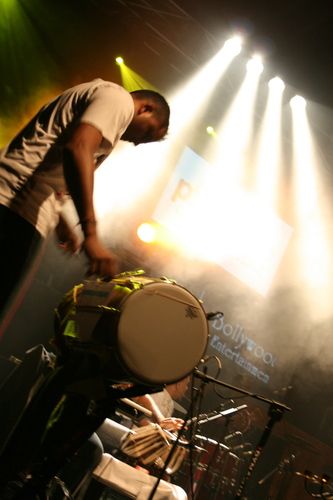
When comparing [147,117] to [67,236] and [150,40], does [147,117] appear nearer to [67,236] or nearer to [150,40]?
[67,236]

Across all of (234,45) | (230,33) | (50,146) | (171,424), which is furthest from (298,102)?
(50,146)

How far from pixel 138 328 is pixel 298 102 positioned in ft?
25.6

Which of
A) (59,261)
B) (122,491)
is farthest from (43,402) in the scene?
(59,261)

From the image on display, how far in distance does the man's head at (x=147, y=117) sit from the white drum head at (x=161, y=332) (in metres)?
0.65

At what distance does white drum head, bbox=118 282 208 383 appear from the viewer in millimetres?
1382

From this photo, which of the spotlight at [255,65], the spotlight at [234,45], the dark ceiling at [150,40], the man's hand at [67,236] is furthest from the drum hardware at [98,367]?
the spotlight at [255,65]

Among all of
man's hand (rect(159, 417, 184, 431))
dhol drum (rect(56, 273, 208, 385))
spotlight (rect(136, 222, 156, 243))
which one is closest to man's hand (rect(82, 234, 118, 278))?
dhol drum (rect(56, 273, 208, 385))

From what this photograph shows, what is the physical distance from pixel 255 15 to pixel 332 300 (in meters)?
5.87

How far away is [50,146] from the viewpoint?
148 centimetres

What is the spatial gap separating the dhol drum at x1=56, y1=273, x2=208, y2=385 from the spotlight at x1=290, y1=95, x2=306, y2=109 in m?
7.47

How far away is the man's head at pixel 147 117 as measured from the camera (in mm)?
1694

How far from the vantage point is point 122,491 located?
113 inches

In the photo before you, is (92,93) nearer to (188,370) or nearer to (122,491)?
(188,370)

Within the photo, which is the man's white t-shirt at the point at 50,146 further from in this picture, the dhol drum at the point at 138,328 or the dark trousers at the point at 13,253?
the dhol drum at the point at 138,328
